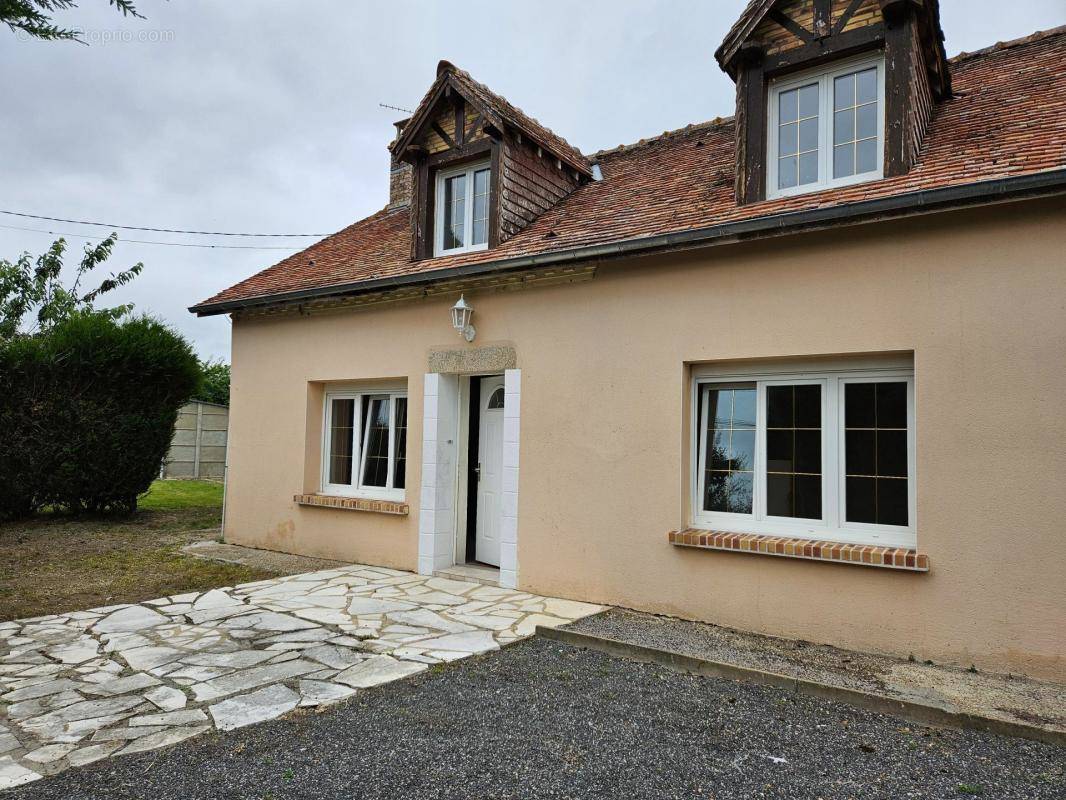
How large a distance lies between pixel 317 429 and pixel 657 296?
5220 mm

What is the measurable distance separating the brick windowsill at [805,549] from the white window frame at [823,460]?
11cm

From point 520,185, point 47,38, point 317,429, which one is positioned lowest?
point 317,429

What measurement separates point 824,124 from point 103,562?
949 cm

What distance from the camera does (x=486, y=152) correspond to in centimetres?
821

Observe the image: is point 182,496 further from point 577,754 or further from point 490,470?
point 577,754

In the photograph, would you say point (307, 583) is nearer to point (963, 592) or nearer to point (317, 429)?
point (317, 429)

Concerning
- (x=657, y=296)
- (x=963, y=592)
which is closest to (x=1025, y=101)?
(x=657, y=296)

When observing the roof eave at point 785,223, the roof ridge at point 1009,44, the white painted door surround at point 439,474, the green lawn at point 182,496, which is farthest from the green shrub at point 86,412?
the roof ridge at point 1009,44

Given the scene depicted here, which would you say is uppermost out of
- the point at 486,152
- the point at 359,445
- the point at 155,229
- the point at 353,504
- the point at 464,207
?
the point at 155,229

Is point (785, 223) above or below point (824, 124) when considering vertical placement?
below

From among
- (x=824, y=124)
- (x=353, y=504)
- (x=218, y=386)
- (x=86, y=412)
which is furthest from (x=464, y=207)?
(x=218, y=386)

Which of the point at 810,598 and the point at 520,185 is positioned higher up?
the point at 520,185

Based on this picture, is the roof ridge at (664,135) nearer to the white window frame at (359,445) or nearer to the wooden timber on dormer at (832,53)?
the wooden timber on dormer at (832,53)

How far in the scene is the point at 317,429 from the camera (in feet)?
30.6
